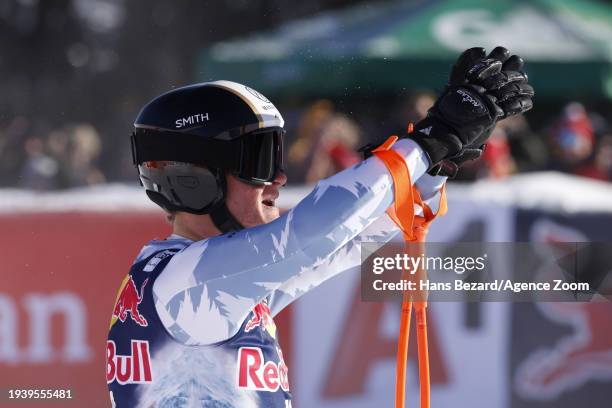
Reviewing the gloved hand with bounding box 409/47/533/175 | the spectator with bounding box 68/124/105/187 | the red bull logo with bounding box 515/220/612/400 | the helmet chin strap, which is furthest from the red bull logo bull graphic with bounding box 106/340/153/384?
the spectator with bounding box 68/124/105/187

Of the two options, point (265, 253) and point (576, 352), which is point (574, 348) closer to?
point (576, 352)

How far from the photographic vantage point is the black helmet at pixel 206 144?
267cm

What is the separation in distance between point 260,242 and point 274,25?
8.09 m

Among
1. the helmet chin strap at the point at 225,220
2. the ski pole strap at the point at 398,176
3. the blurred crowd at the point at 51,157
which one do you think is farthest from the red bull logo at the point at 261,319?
the blurred crowd at the point at 51,157

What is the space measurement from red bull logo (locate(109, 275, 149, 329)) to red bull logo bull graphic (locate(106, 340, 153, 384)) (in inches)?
2.1

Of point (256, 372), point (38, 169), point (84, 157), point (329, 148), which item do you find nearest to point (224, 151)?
point (256, 372)

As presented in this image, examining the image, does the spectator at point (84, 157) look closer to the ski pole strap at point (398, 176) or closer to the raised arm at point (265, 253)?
the raised arm at point (265, 253)

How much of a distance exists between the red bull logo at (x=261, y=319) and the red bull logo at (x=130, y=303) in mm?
234

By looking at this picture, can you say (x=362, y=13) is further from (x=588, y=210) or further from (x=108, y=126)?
(x=588, y=210)

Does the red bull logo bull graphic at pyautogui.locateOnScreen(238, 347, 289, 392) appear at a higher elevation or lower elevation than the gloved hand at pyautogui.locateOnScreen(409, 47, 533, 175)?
lower

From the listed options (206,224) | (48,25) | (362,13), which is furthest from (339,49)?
(48,25)

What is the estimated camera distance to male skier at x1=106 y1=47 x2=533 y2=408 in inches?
92.8

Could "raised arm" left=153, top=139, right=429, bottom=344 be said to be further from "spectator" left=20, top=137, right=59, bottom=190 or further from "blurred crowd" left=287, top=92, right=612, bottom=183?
"spectator" left=20, top=137, right=59, bottom=190

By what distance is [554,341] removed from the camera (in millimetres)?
5371
